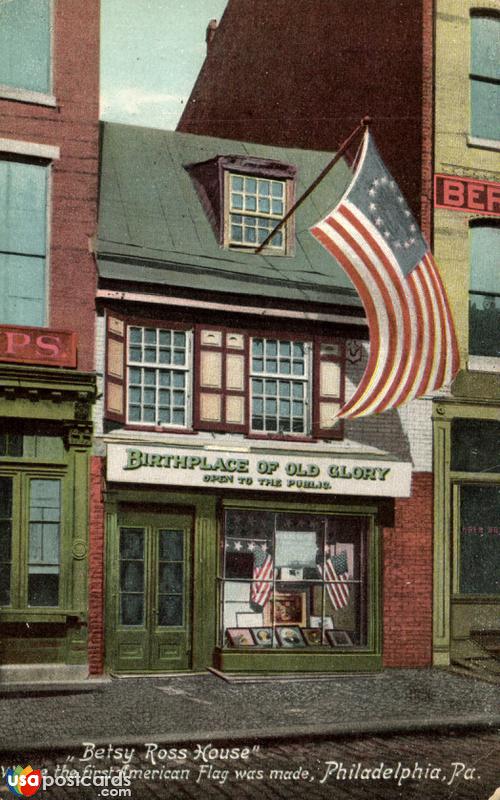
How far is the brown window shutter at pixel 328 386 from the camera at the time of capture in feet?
59.8

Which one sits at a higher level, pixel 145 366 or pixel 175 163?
pixel 175 163

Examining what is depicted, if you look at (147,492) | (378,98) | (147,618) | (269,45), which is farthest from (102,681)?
(269,45)

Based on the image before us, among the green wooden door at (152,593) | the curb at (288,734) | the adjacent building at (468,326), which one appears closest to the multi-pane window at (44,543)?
the green wooden door at (152,593)

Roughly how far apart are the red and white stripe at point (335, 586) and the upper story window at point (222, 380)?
2123 millimetres

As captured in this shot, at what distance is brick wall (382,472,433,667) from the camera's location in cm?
1844

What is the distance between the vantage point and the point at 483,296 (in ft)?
64.4

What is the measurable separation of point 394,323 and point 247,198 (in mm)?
3764

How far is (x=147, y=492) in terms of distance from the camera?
17156mm

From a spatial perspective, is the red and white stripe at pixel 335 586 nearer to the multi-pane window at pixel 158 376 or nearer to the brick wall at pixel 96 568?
the multi-pane window at pixel 158 376

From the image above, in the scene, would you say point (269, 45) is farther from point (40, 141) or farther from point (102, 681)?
point (102, 681)

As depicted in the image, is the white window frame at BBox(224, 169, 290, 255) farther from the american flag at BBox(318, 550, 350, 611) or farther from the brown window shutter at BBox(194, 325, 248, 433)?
the american flag at BBox(318, 550, 350, 611)

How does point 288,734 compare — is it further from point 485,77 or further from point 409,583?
point 485,77

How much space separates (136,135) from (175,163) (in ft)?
2.63

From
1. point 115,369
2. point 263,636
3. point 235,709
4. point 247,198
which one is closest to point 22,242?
point 115,369
